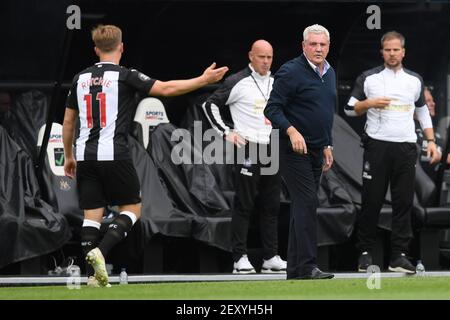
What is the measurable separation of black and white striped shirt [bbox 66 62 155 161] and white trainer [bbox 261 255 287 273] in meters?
3.00

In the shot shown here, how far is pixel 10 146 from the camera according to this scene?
14.5 m

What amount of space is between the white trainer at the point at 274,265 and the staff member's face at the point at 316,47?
2.94 metres

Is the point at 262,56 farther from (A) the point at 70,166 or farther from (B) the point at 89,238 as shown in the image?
(B) the point at 89,238

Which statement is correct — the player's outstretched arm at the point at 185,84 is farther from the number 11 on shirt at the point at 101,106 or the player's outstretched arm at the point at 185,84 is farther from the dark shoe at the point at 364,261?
the dark shoe at the point at 364,261

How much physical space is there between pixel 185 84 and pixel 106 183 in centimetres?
97

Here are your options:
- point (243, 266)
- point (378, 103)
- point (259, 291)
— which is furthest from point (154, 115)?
point (259, 291)

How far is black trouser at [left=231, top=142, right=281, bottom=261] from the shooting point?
47.8 ft

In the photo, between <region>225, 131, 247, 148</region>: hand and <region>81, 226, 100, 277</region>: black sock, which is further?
<region>225, 131, 247, 148</region>: hand

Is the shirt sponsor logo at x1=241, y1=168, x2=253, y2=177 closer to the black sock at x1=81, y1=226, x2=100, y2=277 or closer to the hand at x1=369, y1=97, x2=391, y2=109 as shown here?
the hand at x1=369, y1=97, x2=391, y2=109

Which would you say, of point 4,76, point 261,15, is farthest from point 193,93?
point 4,76

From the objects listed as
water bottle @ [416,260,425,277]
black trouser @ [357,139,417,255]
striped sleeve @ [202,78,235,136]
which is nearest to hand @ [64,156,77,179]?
striped sleeve @ [202,78,235,136]

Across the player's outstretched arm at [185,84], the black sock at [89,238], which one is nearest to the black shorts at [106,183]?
the black sock at [89,238]

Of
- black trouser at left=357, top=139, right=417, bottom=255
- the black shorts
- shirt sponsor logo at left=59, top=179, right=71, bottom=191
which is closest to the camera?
the black shorts

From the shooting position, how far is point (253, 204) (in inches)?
579
